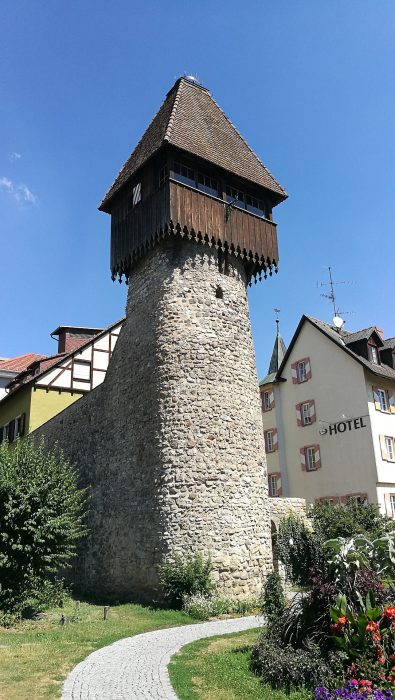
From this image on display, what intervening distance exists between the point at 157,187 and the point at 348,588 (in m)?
13.4

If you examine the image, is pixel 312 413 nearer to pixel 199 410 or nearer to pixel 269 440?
pixel 269 440

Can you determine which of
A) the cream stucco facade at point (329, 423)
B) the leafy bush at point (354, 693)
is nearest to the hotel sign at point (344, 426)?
the cream stucco facade at point (329, 423)

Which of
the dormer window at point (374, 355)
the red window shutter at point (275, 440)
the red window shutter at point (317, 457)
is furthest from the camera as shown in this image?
the red window shutter at point (275, 440)

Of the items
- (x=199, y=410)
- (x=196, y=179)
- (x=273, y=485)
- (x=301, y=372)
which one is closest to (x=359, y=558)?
(x=199, y=410)

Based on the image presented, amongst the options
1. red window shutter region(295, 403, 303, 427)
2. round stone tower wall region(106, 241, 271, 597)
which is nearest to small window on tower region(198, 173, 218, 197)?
round stone tower wall region(106, 241, 271, 597)

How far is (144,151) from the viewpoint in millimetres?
18609

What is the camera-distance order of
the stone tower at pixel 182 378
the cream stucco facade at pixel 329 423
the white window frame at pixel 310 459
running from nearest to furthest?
the stone tower at pixel 182 378
the cream stucco facade at pixel 329 423
the white window frame at pixel 310 459

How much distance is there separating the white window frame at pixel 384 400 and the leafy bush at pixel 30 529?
15.4m

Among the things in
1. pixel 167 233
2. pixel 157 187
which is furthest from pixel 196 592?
pixel 157 187

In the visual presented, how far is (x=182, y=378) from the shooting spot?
50.3ft

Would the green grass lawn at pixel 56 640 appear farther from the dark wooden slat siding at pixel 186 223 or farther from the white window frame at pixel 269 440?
the white window frame at pixel 269 440

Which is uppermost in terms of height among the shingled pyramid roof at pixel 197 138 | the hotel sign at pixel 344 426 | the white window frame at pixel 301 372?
the shingled pyramid roof at pixel 197 138

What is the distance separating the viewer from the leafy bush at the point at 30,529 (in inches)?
493

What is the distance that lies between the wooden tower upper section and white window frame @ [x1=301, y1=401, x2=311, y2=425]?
9.99m
